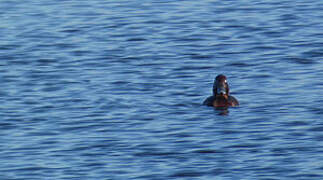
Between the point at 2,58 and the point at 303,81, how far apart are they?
813 centimetres

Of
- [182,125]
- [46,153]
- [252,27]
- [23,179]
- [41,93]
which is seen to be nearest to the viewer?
[23,179]

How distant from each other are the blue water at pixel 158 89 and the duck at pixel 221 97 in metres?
0.22

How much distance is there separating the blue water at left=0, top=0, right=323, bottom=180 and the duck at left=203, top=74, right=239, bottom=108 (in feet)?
0.71

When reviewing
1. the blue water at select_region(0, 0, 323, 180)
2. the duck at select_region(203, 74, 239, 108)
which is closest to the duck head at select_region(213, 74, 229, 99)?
the duck at select_region(203, 74, 239, 108)

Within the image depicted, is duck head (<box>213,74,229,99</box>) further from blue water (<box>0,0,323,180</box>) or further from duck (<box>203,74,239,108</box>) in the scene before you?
blue water (<box>0,0,323,180</box>)

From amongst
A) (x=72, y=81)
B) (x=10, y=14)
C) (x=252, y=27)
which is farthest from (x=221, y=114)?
(x=10, y=14)

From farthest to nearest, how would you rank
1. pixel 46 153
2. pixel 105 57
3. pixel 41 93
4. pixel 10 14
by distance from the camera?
pixel 10 14 < pixel 105 57 < pixel 41 93 < pixel 46 153

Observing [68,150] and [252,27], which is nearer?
[68,150]

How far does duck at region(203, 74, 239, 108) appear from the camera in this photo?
21484 millimetres

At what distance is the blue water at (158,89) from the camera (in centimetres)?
1752

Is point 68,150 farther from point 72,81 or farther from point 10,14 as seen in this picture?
point 10,14

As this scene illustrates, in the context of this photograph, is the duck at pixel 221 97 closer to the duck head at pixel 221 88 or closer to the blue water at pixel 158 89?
the duck head at pixel 221 88

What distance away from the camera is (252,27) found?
30609 millimetres

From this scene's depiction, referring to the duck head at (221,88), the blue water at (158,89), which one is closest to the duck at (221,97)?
the duck head at (221,88)
